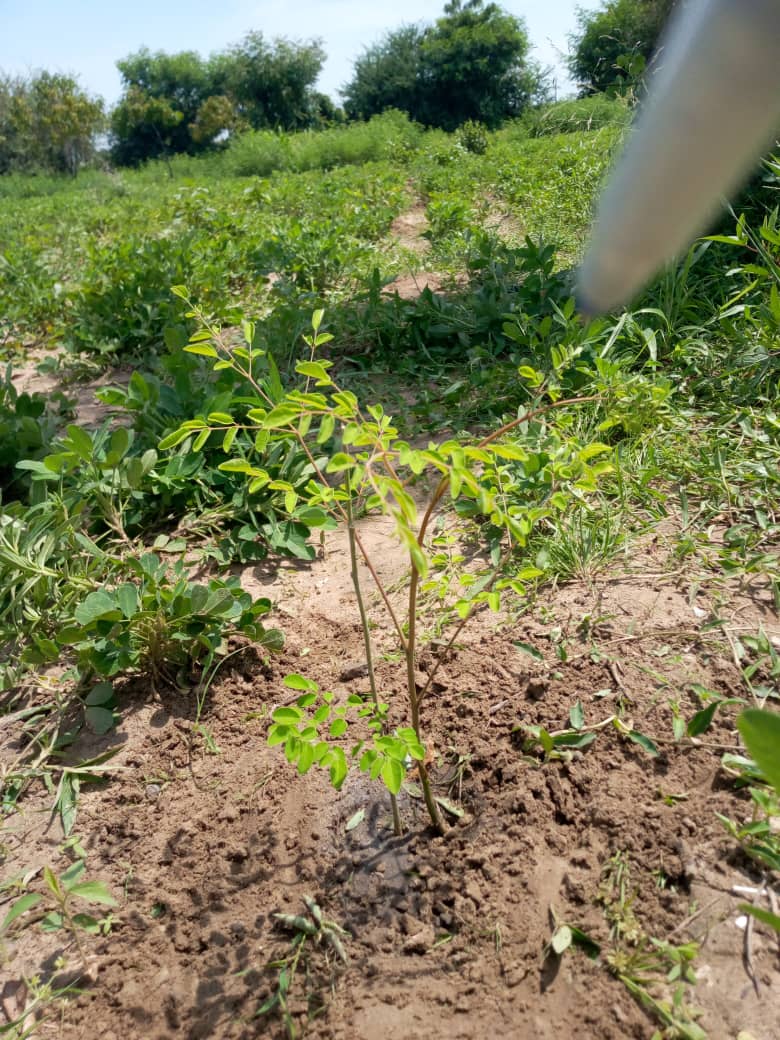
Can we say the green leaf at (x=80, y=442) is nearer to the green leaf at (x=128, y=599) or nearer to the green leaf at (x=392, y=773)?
the green leaf at (x=128, y=599)

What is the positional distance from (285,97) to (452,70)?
9912 mm

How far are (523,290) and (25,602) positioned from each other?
8.37ft

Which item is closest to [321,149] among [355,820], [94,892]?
[355,820]

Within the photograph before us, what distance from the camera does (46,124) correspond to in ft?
100

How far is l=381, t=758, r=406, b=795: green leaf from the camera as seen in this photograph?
3.47 ft

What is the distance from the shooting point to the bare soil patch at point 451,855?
113cm

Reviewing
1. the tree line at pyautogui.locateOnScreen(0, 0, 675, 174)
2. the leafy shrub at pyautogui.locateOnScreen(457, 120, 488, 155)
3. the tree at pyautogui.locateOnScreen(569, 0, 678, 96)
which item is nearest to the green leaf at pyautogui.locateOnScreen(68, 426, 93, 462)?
the tree at pyautogui.locateOnScreen(569, 0, 678, 96)

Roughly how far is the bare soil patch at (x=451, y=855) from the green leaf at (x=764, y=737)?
483mm

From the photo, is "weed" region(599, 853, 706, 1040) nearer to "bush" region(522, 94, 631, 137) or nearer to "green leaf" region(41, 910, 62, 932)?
"green leaf" region(41, 910, 62, 932)

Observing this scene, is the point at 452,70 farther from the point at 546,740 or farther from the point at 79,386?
the point at 546,740

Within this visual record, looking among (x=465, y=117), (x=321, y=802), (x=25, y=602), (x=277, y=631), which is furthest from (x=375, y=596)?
(x=465, y=117)

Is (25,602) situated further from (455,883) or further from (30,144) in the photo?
(30,144)

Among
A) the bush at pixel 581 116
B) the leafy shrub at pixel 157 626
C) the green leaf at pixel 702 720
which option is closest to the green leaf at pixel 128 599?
the leafy shrub at pixel 157 626

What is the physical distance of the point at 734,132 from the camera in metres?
0.54
